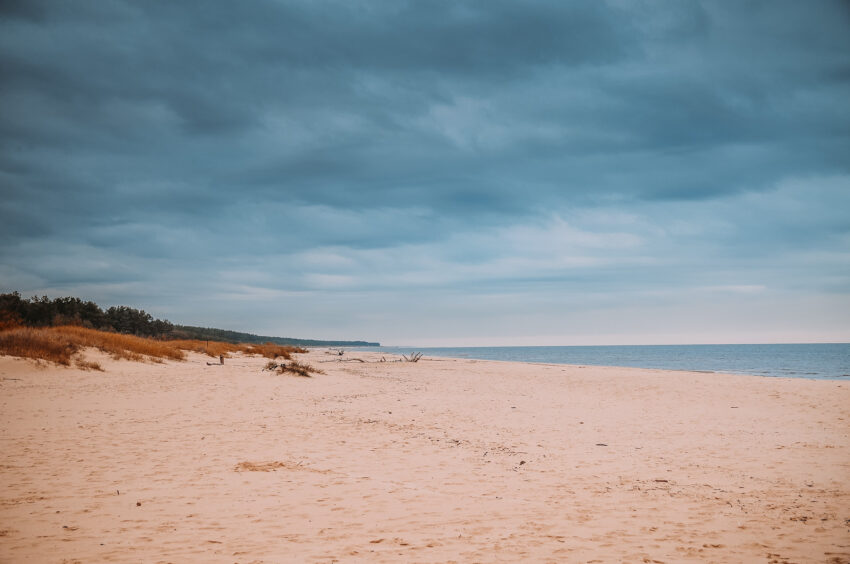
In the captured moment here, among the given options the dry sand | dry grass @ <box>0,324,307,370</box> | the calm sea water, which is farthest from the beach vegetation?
the calm sea water

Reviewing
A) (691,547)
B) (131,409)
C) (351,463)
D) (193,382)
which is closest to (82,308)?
(193,382)

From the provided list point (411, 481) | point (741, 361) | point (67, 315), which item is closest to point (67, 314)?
point (67, 315)

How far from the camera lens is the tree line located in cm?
3828

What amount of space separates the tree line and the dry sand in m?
24.8

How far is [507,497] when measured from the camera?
26.0ft

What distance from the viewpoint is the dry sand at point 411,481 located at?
230 inches

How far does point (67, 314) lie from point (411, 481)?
4795 cm

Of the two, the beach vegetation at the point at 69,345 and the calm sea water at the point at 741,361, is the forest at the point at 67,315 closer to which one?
the beach vegetation at the point at 69,345

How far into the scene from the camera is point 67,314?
1740 inches

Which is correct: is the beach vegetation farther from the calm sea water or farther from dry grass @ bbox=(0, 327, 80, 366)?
the calm sea water

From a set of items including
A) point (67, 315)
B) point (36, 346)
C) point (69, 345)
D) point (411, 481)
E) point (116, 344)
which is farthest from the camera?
point (67, 315)

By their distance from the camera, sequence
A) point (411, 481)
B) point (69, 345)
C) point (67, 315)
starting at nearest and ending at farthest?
1. point (411, 481)
2. point (69, 345)
3. point (67, 315)

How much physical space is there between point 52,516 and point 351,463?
4.91 meters

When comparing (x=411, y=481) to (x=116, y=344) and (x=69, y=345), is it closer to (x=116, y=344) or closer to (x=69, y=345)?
(x=69, y=345)
